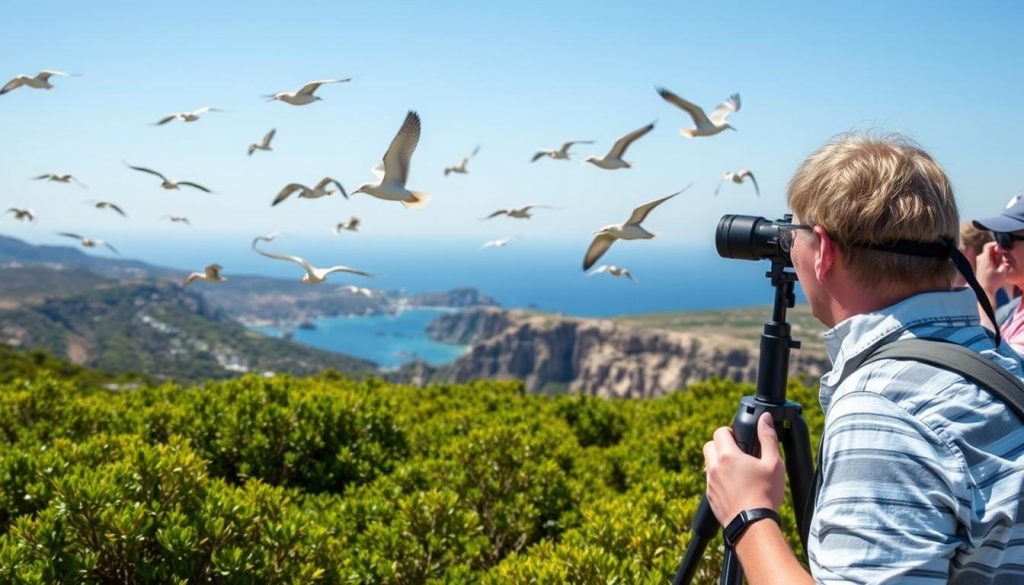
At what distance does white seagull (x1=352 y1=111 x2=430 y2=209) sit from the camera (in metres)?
3.53

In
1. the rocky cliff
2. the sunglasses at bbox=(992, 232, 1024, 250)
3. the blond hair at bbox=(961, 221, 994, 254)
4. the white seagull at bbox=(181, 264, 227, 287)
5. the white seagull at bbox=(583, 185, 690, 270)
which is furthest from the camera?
the rocky cliff

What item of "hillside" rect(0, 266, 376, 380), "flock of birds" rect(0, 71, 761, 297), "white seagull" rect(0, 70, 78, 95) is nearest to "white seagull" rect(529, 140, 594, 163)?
"flock of birds" rect(0, 71, 761, 297)

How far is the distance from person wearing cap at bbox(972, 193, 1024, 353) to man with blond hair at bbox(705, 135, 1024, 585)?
224 cm

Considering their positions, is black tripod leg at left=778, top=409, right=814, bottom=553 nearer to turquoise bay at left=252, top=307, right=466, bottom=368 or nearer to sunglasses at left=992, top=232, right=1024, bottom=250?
sunglasses at left=992, top=232, right=1024, bottom=250

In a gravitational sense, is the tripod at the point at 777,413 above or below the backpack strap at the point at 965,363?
below

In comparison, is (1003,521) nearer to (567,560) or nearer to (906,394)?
(906,394)

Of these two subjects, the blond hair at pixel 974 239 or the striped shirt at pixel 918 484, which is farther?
the blond hair at pixel 974 239

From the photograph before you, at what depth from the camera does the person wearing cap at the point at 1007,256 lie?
3.72 m

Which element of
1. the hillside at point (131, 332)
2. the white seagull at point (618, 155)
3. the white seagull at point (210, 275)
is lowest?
the hillside at point (131, 332)

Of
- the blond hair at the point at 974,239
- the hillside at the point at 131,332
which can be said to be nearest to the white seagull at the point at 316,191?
the blond hair at the point at 974,239

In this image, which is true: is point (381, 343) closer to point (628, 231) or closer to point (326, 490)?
point (326, 490)

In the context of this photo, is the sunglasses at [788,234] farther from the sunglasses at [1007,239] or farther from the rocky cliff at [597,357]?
the rocky cliff at [597,357]

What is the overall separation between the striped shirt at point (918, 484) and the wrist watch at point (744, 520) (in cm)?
16

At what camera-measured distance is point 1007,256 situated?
13.0ft
